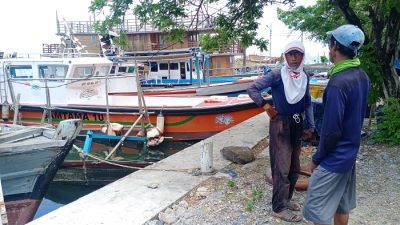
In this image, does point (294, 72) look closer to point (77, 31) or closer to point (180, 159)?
point (180, 159)

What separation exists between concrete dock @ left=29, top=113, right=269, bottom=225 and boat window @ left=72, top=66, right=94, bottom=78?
21.8 ft

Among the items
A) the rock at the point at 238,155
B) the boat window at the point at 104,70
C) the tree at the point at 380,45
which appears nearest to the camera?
the rock at the point at 238,155

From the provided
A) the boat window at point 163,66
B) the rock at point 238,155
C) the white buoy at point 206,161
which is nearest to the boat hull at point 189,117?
the rock at point 238,155

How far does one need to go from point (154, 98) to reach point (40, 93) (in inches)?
148

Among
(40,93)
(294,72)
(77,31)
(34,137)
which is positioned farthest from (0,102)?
(77,31)

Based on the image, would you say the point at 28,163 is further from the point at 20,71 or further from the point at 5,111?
the point at 20,71

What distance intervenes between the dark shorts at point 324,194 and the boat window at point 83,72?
1004cm

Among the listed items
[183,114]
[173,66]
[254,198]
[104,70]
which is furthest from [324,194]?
[173,66]

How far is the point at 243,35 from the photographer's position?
7289 millimetres

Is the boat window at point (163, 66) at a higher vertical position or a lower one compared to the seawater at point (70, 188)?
higher

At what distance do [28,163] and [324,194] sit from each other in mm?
5102

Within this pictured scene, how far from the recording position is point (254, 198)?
413cm

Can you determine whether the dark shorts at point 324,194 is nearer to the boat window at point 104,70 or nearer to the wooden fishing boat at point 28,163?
the wooden fishing boat at point 28,163

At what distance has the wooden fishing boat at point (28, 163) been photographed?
233 inches
